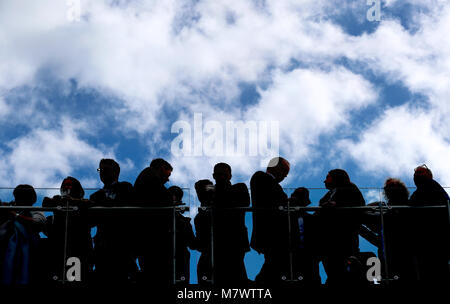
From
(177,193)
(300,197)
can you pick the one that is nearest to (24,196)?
(177,193)

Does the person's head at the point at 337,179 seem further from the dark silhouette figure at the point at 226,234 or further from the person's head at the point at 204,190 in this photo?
the person's head at the point at 204,190

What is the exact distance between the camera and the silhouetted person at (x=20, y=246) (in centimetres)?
959

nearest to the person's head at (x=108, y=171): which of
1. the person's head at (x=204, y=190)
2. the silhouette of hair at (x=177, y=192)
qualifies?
the silhouette of hair at (x=177, y=192)

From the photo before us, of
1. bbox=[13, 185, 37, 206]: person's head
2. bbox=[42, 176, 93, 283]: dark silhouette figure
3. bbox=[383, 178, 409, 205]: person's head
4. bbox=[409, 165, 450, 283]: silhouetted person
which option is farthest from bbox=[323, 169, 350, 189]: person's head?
bbox=[13, 185, 37, 206]: person's head

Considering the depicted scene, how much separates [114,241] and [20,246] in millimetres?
1199

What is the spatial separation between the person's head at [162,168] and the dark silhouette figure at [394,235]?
2.73 metres

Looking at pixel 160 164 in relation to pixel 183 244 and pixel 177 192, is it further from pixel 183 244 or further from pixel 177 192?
pixel 183 244

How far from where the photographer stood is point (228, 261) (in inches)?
388

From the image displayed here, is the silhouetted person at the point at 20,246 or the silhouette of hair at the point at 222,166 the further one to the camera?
the silhouette of hair at the point at 222,166

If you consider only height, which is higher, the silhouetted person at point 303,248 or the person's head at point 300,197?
the person's head at point 300,197

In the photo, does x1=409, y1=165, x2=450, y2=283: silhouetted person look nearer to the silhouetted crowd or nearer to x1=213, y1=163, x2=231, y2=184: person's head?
the silhouetted crowd

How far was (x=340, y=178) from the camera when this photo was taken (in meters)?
10.3
